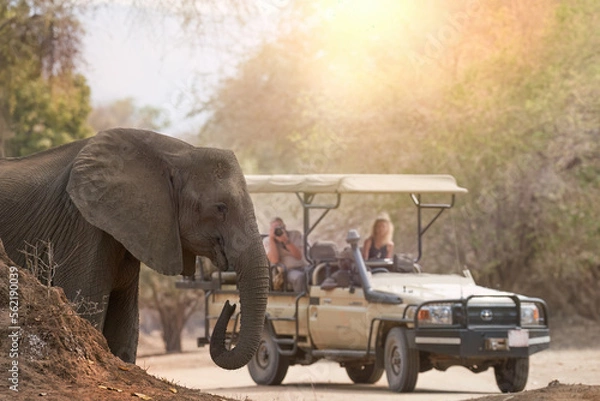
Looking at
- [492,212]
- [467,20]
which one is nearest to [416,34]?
[467,20]

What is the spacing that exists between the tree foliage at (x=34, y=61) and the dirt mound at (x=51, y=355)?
1599 centimetres

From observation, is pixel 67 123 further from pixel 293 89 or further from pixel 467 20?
pixel 293 89

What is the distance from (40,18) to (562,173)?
9195 millimetres

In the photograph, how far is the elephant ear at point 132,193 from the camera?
9594 mm

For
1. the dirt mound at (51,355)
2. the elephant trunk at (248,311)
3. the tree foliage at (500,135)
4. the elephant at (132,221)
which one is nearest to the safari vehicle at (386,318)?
the elephant at (132,221)

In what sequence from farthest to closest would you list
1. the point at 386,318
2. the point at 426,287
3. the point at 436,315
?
the point at 426,287 < the point at 386,318 < the point at 436,315

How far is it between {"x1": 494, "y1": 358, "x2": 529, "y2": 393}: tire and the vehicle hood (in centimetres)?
70

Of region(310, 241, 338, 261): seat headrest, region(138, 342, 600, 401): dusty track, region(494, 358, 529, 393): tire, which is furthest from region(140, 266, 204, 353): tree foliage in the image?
region(494, 358, 529, 393): tire

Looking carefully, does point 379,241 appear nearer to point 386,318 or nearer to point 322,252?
point 322,252

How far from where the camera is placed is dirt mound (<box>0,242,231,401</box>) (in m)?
6.80

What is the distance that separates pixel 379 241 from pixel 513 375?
2.58 m

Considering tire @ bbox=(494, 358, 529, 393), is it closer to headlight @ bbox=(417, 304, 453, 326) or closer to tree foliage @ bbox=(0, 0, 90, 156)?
headlight @ bbox=(417, 304, 453, 326)

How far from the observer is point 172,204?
9867 millimetres

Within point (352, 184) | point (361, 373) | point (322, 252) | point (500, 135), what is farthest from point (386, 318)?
point (500, 135)
